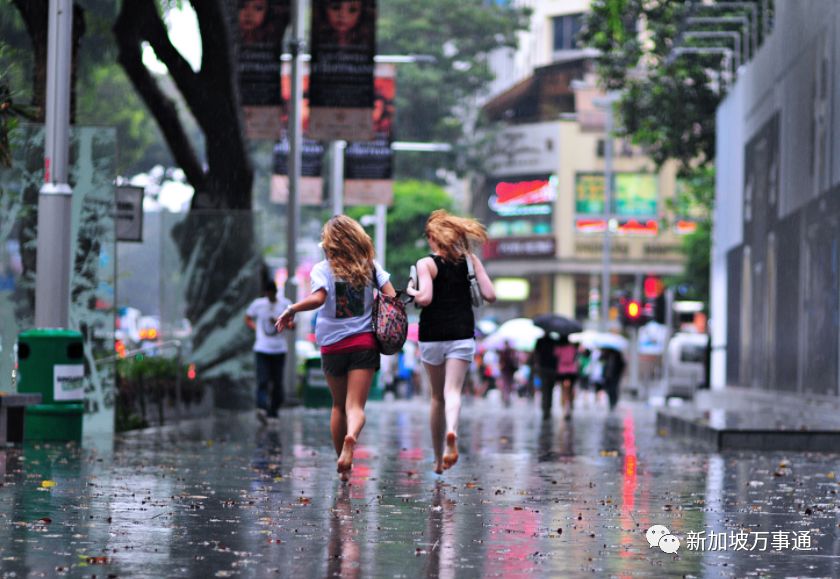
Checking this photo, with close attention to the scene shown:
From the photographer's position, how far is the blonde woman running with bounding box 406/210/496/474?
43.0ft

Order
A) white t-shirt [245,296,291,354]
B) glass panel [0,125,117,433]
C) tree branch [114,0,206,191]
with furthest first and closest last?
1. tree branch [114,0,206,191]
2. white t-shirt [245,296,291,354]
3. glass panel [0,125,117,433]

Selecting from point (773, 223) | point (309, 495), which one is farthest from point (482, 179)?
point (309, 495)

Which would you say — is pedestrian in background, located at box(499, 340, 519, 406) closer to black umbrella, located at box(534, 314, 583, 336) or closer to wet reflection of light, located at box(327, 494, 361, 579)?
black umbrella, located at box(534, 314, 583, 336)

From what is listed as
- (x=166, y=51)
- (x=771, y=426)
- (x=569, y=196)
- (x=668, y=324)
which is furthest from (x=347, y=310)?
(x=569, y=196)

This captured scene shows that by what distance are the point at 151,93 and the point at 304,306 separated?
560 inches

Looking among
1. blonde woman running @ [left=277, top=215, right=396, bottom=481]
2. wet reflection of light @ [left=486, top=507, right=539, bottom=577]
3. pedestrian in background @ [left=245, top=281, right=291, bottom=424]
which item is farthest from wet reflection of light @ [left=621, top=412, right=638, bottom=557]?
pedestrian in background @ [left=245, top=281, right=291, bottom=424]

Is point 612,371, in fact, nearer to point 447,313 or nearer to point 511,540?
point 447,313

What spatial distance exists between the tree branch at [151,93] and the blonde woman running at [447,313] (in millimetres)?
12850

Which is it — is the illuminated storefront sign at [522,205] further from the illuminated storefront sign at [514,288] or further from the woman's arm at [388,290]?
the woman's arm at [388,290]

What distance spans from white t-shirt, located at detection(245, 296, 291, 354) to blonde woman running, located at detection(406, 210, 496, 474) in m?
9.19

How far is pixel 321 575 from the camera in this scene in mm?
7520

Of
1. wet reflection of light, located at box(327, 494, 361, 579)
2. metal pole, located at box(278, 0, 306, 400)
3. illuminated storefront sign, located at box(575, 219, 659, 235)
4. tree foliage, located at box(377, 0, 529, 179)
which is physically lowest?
wet reflection of light, located at box(327, 494, 361, 579)

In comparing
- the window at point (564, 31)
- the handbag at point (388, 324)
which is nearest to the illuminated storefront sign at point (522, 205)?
the window at point (564, 31)

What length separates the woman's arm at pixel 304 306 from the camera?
12211 mm
